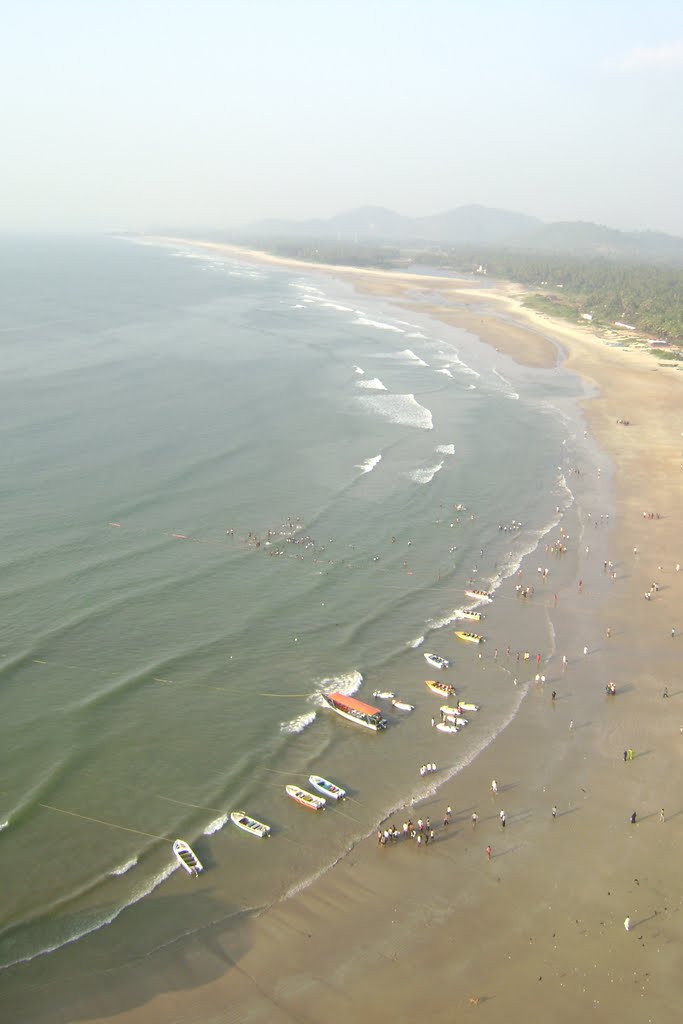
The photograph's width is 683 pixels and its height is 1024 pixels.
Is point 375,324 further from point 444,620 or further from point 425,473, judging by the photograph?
point 444,620

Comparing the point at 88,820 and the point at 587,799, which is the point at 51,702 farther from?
the point at 587,799

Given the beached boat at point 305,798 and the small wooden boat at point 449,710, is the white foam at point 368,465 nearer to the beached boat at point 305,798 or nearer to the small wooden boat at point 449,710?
the small wooden boat at point 449,710

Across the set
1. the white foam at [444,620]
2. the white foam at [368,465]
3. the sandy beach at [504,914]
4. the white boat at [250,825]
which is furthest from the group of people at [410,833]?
the white foam at [368,465]

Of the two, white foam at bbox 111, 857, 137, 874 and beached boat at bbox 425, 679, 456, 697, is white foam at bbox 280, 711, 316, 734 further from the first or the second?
white foam at bbox 111, 857, 137, 874

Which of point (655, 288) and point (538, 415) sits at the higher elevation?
point (655, 288)

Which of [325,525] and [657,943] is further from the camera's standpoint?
[325,525]

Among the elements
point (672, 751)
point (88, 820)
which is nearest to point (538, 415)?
point (672, 751)

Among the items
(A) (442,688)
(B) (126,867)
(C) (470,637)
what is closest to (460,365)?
(C) (470,637)
